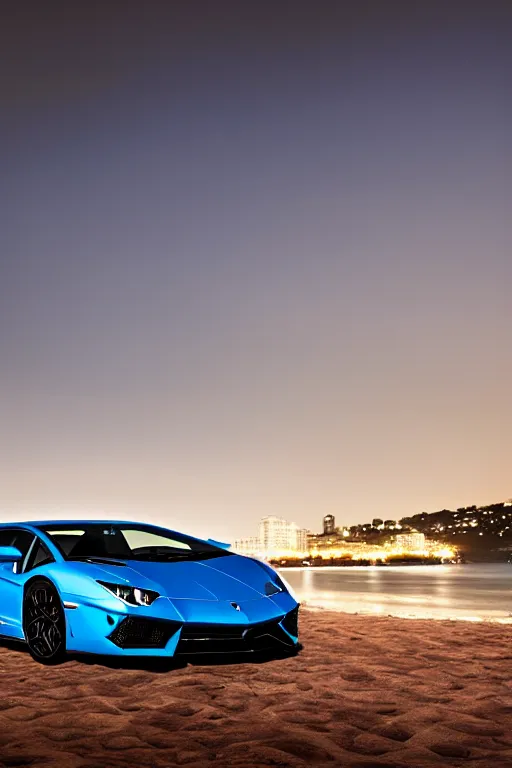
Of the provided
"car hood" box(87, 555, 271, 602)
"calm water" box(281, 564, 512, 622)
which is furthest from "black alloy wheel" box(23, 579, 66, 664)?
"calm water" box(281, 564, 512, 622)

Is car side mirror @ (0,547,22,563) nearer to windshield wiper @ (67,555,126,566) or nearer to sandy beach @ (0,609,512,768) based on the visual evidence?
windshield wiper @ (67,555,126,566)

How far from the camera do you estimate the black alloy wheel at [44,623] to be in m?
7.48

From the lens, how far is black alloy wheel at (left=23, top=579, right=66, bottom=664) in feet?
24.5

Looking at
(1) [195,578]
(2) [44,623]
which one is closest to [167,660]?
(1) [195,578]

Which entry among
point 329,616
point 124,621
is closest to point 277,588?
point 124,621

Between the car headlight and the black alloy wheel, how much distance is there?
0.70 m

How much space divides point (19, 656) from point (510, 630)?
6.37 metres

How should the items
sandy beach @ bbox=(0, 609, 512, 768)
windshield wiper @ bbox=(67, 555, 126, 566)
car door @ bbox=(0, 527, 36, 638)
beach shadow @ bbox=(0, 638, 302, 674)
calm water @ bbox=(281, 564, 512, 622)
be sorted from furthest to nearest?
calm water @ bbox=(281, 564, 512, 622), car door @ bbox=(0, 527, 36, 638), windshield wiper @ bbox=(67, 555, 126, 566), beach shadow @ bbox=(0, 638, 302, 674), sandy beach @ bbox=(0, 609, 512, 768)

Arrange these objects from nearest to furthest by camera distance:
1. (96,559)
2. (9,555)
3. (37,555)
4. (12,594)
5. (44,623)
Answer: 1. (96,559)
2. (44,623)
3. (9,555)
4. (12,594)
5. (37,555)

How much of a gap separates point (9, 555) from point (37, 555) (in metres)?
0.33

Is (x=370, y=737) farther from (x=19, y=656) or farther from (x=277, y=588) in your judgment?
(x=19, y=656)

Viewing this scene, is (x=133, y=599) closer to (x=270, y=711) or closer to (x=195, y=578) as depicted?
(x=195, y=578)

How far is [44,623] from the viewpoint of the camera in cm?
770

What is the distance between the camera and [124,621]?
694cm
